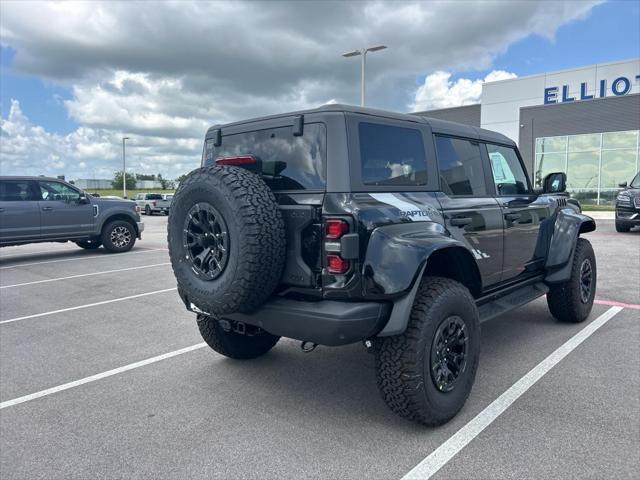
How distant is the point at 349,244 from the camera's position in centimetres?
279

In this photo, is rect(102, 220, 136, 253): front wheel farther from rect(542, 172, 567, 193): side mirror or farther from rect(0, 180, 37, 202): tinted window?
rect(542, 172, 567, 193): side mirror

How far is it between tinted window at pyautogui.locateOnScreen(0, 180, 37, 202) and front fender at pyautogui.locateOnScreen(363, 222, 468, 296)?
32.4 ft

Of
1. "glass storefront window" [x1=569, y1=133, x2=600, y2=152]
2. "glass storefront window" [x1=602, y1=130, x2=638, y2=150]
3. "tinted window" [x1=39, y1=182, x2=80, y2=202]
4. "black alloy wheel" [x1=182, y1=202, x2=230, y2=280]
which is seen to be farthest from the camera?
"glass storefront window" [x1=569, y1=133, x2=600, y2=152]

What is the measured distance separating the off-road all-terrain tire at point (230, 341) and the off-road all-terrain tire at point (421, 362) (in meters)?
1.33

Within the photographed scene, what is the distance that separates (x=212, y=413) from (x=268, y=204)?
1.48m

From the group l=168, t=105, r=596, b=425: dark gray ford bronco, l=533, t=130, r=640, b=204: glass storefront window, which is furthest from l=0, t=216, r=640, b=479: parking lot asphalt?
l=533, t=130, r=640, b=204: glass storefront window

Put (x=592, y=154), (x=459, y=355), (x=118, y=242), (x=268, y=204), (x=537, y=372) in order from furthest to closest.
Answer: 1. (x=592, y=154)
2. (x=118, y=242)
3. (x=537, y=372)
4. (x=459, y=355)
5. (x=268, y=204)

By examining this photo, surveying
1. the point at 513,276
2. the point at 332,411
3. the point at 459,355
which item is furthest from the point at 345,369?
the point at 513,276

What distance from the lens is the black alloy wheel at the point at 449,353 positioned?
3025 millimetres

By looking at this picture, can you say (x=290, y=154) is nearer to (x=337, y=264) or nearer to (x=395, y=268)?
(x=337, y=264)

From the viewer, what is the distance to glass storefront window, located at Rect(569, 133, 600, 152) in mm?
27953

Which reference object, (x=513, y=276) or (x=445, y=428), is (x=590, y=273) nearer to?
→ (x=513, y=276)

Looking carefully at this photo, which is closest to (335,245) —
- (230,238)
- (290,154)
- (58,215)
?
(230,238)

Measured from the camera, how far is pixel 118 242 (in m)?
11.8
